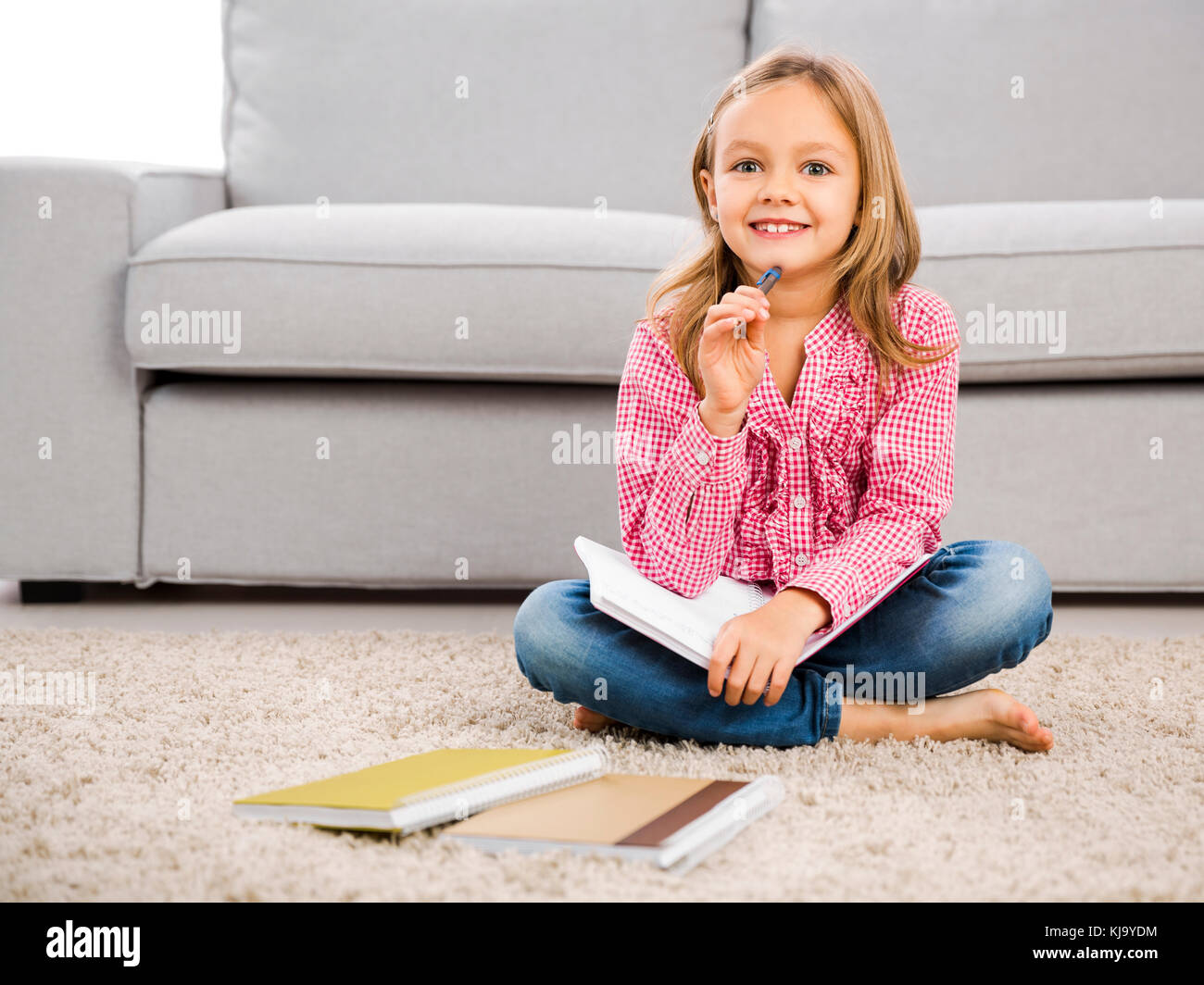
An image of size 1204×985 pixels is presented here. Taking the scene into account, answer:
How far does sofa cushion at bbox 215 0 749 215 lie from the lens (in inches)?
74.0

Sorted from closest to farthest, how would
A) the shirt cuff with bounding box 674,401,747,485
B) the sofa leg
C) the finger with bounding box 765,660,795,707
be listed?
the finger with bounding box 765,660,795,707, the shirt cuff with bounding box 674,401,747,485, the sofa leg

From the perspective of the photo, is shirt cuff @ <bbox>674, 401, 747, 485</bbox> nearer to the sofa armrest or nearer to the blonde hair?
the blonde hair

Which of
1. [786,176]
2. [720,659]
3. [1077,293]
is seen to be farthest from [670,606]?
[1077,293]

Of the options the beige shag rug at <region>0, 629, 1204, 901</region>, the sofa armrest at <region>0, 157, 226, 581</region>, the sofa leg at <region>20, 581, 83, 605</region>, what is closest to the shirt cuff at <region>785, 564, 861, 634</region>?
the beige shag rug at <region>0, 629, 1204, 901</region>

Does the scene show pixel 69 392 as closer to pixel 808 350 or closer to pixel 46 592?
pixel 46 592

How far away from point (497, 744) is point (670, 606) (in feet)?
0.58

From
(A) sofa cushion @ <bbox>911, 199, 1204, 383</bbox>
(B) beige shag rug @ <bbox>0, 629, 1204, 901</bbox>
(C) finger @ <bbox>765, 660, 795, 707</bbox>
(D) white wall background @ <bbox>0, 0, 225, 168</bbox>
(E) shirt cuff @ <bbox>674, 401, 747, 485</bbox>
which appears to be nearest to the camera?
(B) beige shag rug @ <bbox>0, 629, 1204, 901</bbox>

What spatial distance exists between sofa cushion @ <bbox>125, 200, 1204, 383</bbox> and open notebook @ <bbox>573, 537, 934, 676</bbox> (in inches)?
20.2

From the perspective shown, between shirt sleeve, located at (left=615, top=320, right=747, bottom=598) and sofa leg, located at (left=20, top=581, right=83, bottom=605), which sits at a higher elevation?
shirt sleeve, located at (left=615, top=320, right=747, bottom=598)

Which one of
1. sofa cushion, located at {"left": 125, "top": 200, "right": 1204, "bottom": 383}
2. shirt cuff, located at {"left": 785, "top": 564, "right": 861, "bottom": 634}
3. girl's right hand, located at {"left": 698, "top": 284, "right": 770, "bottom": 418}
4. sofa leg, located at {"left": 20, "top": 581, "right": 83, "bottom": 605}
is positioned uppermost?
sofa cushion, located at {"left": 125, "top": 200, "right": 1204, "bottom": 383}
